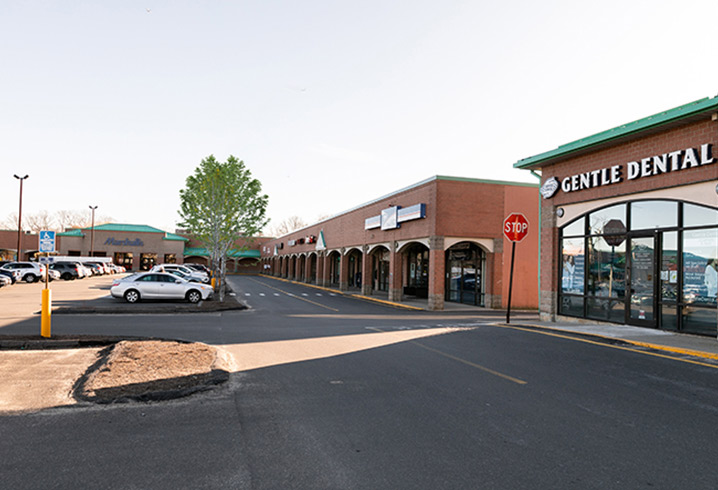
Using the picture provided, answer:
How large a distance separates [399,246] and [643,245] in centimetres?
1675

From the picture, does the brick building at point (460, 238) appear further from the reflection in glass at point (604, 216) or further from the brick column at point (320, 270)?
the brick column at point (320, 270)

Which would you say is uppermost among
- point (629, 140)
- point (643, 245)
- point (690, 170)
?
point (629, 140)

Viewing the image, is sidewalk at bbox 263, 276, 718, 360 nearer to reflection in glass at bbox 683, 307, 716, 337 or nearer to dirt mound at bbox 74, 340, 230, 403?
reflection in glass at bbox 683, 307, 716, 337

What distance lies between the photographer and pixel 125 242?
2972 inches

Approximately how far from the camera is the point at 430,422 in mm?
5367

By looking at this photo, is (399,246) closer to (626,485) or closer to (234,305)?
(234,305)

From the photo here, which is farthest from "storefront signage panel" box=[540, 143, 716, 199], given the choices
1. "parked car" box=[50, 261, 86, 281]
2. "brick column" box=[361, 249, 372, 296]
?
"parked car" box=[50, 261, 86, 281]

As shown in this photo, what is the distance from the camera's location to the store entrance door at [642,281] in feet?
42.1

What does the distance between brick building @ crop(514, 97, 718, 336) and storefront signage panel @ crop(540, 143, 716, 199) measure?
0.09 feet

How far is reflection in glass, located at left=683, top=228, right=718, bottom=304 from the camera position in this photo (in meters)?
11.4

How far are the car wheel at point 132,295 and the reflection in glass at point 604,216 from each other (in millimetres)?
19873

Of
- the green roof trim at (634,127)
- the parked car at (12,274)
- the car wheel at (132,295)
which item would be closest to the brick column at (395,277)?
the green roof trim at (634,127)

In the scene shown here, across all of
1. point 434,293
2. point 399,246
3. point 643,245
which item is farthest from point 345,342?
point 399,246

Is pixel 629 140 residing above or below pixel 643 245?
above
